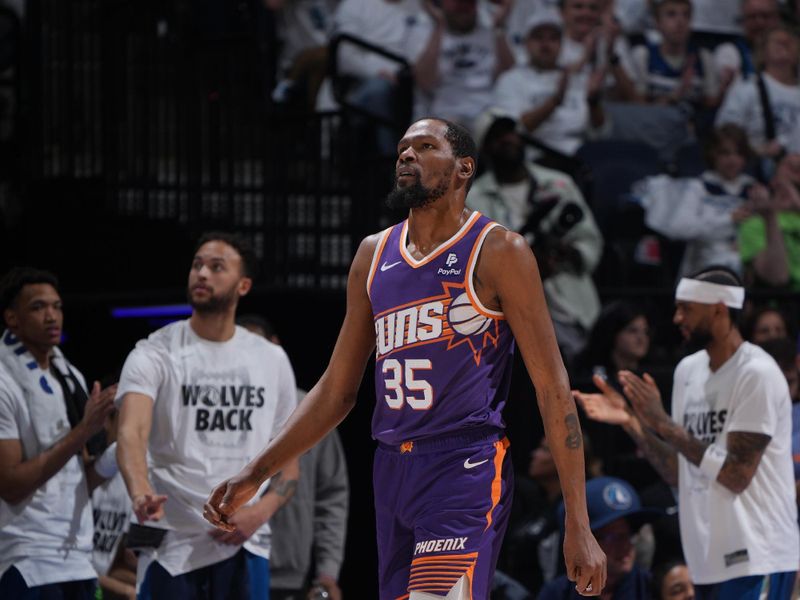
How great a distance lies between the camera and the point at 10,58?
1036 cm

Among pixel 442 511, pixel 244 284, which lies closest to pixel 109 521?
pixel 244 284

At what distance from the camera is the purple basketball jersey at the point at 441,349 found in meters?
4.74

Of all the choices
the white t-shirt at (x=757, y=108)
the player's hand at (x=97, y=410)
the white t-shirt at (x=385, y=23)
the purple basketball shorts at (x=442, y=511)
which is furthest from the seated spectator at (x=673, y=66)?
the purple basketball shorts at (x=442, y=511)

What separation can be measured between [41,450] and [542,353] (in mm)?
2807

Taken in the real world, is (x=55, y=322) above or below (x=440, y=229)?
below

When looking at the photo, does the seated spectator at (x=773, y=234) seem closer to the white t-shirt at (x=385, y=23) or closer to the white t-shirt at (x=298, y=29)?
the white t-shirt at (x=385, y=23)

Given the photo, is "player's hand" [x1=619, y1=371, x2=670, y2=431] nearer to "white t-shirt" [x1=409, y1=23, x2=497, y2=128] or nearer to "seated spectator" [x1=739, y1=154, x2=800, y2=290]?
"seated spectator" [x1=739, y1=154, x2=800, y2=290]

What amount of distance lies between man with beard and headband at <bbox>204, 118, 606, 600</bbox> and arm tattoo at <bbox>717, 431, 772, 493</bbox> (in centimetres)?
203

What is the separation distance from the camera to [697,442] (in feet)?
21.8

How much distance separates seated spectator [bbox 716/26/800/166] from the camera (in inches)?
470

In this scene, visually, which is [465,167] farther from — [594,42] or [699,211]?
[594,42]

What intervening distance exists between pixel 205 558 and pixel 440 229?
230 centimetres

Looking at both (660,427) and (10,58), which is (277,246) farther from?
(660,427)

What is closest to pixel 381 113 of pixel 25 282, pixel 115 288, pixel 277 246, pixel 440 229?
pixel 277 246
